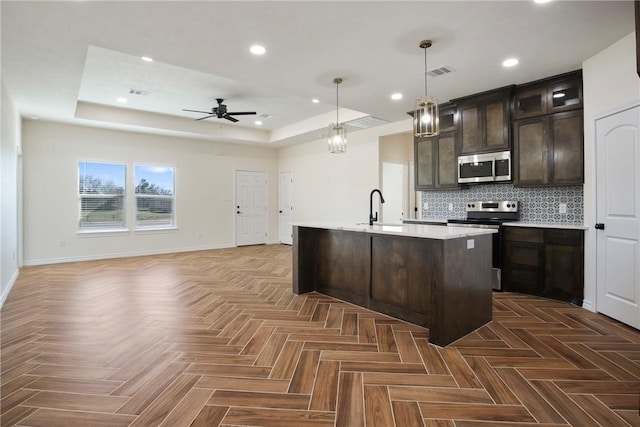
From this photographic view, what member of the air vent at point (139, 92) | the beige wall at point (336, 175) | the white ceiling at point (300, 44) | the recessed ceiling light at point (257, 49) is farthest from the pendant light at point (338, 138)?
the air vent at point (139, 92)

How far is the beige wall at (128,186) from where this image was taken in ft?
19.3

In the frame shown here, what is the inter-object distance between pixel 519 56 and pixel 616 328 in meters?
2.69

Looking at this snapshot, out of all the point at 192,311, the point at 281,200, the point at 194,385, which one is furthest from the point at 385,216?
the point at 194,385

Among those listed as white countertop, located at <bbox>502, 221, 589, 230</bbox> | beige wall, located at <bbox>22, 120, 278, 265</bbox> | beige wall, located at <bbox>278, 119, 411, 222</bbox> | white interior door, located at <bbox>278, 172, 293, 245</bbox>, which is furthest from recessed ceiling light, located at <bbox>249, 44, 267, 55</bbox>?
white interior door, located at <bbox>278, 172, 293, 245</bbox>

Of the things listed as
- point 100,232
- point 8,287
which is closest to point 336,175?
point 100,232

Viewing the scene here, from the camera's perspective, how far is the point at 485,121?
4.46 meters

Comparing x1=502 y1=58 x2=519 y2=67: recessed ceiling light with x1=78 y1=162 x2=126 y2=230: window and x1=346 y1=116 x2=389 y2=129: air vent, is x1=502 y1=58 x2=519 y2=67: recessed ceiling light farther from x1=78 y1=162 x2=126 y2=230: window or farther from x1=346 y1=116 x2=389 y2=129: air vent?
x1=78 y1=162 x2=126 y2=230: window

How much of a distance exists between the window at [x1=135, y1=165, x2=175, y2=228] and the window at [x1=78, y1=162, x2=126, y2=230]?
300 millimetres

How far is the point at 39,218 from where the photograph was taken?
5891 mm

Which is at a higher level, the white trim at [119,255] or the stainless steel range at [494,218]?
the stainless steel range at [494,218]

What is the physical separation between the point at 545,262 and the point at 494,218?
962mm

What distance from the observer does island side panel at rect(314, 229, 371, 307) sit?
3.42 meters

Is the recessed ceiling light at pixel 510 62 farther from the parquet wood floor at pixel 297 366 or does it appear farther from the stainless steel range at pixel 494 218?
the parquet wood floor at pixel 297 366

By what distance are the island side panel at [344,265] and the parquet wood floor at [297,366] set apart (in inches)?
7.1
